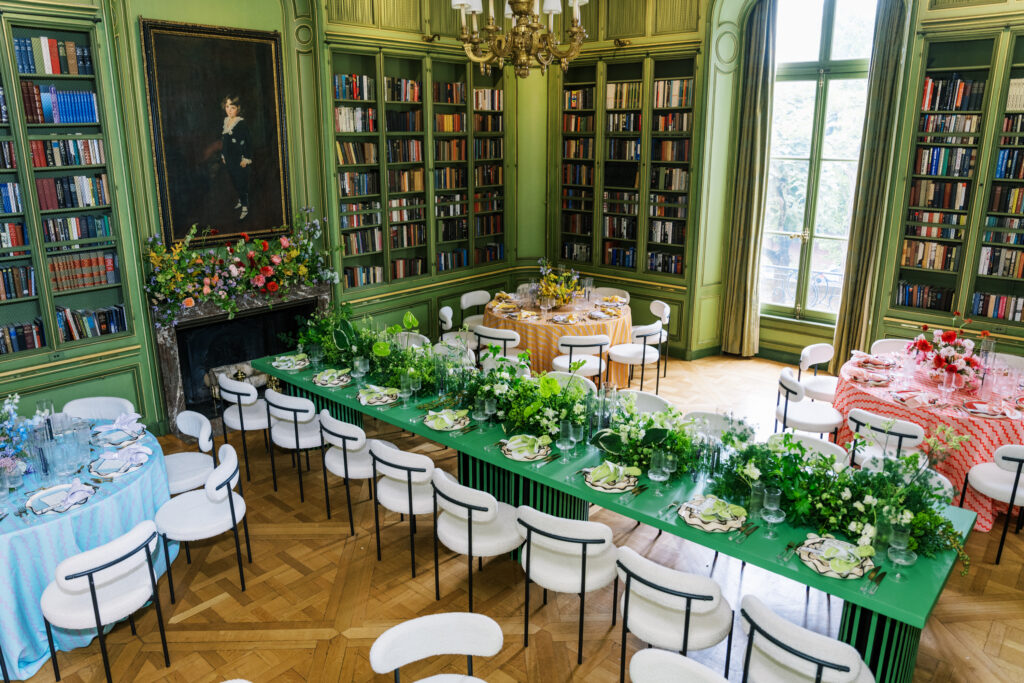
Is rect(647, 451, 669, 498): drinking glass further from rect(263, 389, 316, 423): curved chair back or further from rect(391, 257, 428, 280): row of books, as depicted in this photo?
rect(391, 257, 428, 280): row of books

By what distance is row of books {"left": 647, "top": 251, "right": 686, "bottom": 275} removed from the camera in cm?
896

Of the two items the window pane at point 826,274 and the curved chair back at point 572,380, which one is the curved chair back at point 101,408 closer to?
the curved chair back at point 572,380

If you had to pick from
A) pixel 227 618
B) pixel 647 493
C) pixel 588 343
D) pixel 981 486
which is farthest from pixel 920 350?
pixel 227 618

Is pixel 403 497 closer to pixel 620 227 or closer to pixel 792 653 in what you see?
pixel 792 653

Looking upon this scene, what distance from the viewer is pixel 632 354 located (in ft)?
24.3

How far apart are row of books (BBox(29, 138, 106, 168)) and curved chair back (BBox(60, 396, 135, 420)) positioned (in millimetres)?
2011

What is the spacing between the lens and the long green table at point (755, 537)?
3.08 metres

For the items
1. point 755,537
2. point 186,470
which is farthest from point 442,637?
point 186,470

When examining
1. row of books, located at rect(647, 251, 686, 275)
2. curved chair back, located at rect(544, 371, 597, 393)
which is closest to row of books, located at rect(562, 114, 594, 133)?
row of books, located at rect(647, 251, 686, 275)

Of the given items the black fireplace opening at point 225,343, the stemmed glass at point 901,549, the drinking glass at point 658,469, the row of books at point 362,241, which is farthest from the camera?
the row of books at point 362,241

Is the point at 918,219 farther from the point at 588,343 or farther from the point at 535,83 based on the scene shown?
the point at 535,83

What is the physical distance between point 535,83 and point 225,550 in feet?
22.4

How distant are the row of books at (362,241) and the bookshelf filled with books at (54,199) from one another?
7.95 feet

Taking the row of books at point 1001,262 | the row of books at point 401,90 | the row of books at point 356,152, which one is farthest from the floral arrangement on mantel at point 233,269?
the row of books at point 1001,262
